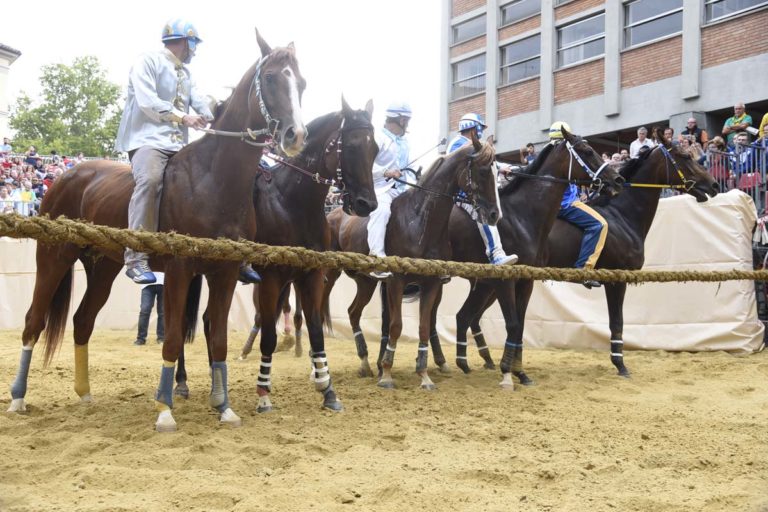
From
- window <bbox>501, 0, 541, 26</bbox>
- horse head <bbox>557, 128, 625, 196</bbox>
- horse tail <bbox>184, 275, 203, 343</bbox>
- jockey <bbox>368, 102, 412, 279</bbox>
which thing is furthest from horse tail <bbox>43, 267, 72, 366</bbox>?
window <bbox>501, 0, 541, 26</bbox>

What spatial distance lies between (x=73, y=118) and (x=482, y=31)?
3814 cm

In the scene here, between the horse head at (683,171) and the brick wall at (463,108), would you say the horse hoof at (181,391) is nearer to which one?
the horse head at (683,171)

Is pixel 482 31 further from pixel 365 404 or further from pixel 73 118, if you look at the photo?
pixel 73 118

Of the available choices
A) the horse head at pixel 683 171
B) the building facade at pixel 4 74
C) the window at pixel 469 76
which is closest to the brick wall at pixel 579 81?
the window at pixel 469 76

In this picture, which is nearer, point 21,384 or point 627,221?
point 21,384

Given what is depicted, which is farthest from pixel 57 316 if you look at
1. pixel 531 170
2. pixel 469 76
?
pixel 469 76

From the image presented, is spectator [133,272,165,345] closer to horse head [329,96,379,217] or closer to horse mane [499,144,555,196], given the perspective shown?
horse mane [499,144,555,196]

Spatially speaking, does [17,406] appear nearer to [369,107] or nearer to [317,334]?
[317,334]

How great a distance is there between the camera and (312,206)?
18.3 ft

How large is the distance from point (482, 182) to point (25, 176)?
2048 centimetres

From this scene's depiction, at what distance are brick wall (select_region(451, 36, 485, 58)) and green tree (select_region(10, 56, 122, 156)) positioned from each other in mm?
33383

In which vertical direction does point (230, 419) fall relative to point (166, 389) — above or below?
below

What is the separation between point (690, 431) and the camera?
4645 millimetres

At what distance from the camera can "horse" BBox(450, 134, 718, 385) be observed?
807 centimetres
